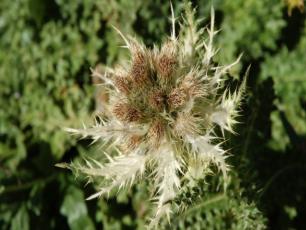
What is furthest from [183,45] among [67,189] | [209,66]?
[67,189]

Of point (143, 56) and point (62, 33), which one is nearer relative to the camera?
point (143, 56)

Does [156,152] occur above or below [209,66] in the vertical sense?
below

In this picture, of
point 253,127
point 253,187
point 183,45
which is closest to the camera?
point 183,45

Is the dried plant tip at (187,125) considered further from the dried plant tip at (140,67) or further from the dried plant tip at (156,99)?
the dried plant tip at (140,67)

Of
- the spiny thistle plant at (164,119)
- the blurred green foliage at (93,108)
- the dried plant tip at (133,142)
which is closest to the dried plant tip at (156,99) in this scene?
the spiny thistle plant at (164,119)

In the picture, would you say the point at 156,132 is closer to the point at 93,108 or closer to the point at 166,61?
the point at 166,61

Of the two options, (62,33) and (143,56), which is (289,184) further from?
(62,33)

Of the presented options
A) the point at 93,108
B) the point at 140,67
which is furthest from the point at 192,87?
the point at 93,108

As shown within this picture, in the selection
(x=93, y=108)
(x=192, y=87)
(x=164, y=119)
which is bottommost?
(x=93, y=108)
